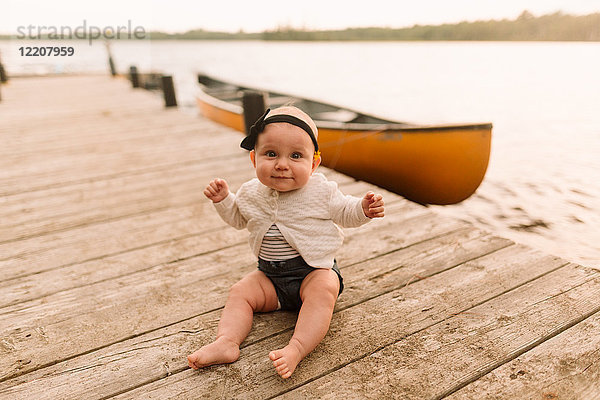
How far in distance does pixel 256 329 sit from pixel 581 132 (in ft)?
43.7

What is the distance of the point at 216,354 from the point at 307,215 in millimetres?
731

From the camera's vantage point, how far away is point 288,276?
2.01 m

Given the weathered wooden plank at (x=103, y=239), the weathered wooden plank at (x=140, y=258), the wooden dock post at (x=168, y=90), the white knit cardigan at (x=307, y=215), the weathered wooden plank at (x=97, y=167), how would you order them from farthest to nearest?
the wooden dock post at (x=168, y=90), the weathered wooden plank at (x=97, y=167), the weathered wooden plank at (x=103, y=239), the weathered wooden plank at (x=140, y=258), the white knit cardigan at (x=307, y=215)

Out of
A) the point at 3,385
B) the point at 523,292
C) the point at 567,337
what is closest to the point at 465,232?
the point at 523,292

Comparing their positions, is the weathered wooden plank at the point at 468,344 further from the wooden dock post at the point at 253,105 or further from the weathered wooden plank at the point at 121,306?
the wooden dock post at the point at 253,105

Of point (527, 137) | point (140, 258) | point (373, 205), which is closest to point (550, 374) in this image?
point (373, 205)

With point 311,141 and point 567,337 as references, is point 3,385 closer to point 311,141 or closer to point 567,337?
point 311,141

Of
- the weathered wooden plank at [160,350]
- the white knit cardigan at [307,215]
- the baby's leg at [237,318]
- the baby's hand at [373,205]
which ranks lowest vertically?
the weathered wooden plank at [160,350]

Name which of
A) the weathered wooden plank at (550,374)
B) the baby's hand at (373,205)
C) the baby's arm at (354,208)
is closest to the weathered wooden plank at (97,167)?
the baby's arm at (354,208)

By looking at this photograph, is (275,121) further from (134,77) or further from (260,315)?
(134,77)

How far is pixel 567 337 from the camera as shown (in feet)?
6.06

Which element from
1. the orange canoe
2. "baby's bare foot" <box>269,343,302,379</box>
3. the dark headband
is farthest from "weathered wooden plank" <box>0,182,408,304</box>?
the orange canoe

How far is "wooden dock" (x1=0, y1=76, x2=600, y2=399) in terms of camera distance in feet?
5.49

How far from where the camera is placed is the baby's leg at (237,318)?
173 centimetres
